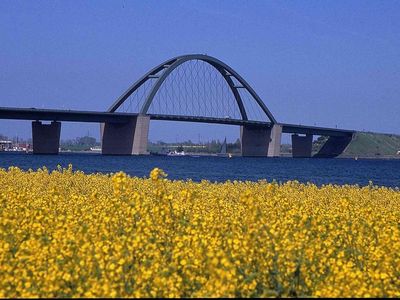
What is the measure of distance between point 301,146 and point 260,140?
14259mm

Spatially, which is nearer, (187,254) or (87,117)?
(187,254)

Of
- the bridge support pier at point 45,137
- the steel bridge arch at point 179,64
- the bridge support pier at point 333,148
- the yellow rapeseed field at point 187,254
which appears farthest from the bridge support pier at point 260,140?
the yellow rapeseed field at point 187,254

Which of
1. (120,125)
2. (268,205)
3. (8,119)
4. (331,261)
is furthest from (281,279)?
(120,125)

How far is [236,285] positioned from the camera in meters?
7.34

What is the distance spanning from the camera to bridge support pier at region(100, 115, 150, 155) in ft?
341

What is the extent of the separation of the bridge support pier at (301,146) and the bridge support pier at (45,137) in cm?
4914

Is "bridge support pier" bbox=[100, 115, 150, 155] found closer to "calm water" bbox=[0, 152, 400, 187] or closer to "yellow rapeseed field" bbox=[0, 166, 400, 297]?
"calm water" bbox=[0, 152, 400, 187]

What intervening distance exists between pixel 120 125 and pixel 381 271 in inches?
4065

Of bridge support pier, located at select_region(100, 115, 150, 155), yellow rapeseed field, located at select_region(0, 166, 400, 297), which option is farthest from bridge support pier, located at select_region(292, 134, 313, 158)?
yellow rapeseed field, located at select_region(0, 166, 400, 297)

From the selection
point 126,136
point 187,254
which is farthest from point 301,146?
point 187,254

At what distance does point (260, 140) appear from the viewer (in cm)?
12875

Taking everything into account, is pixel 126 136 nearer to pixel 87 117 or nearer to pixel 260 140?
pixel 87 117

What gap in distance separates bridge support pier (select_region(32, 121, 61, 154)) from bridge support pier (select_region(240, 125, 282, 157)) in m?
33.7

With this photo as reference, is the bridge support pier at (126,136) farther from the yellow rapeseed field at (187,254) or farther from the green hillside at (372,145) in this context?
the yellow rapeseed field at (187,254)
